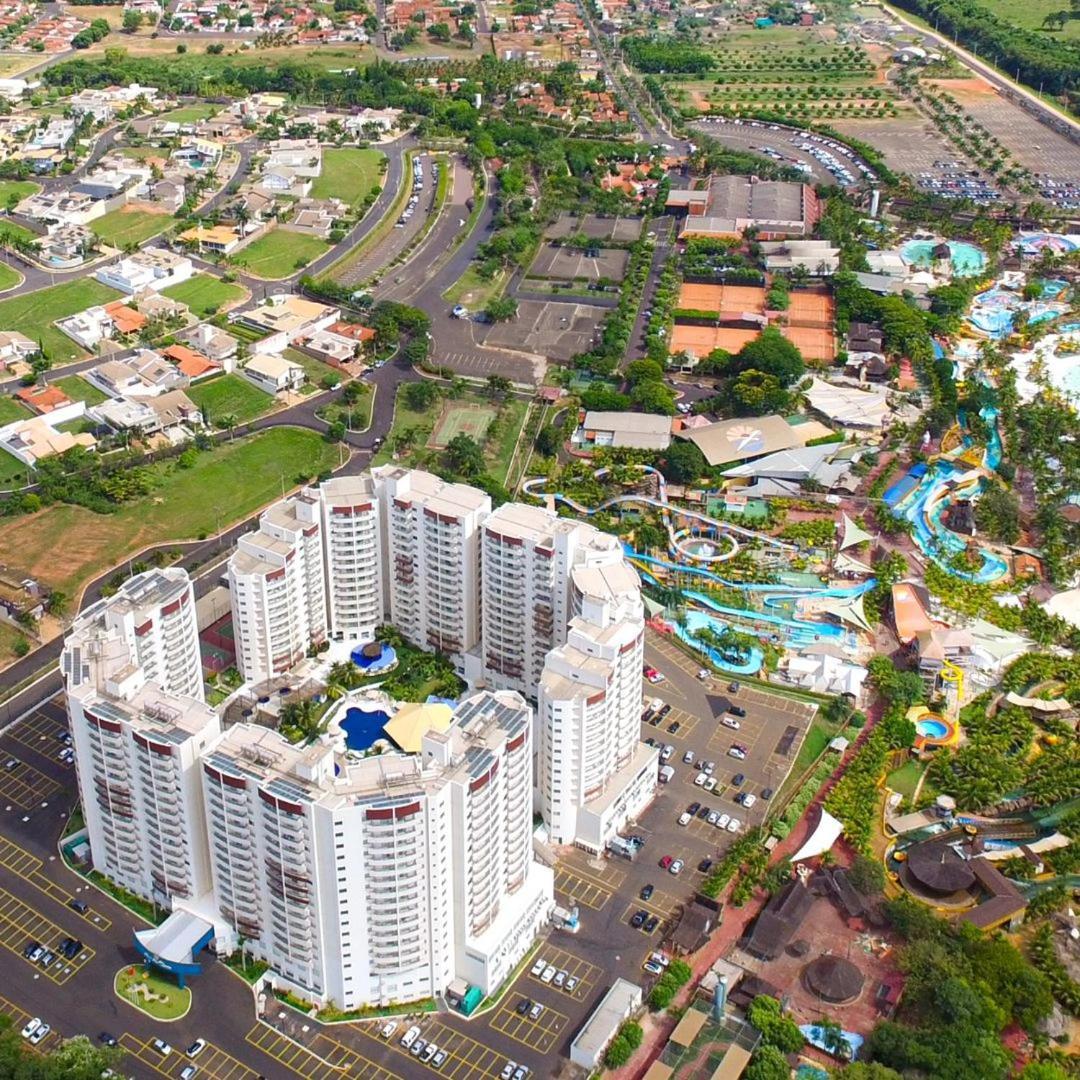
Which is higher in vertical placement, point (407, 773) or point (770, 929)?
point (407, 773)

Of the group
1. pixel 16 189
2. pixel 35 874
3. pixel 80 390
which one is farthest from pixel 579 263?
pixel 35 874

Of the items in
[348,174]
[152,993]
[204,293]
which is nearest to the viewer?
[152,993]

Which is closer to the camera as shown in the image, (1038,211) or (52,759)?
(52,759)

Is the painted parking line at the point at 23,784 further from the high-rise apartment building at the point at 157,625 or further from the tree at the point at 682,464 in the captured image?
the tree at the point at 682,464

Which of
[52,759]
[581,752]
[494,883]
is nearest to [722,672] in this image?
[581,752]

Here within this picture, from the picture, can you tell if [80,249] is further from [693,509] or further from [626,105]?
[626,105]

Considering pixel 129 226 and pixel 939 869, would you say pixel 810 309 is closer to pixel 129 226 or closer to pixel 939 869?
pixel 129 226
